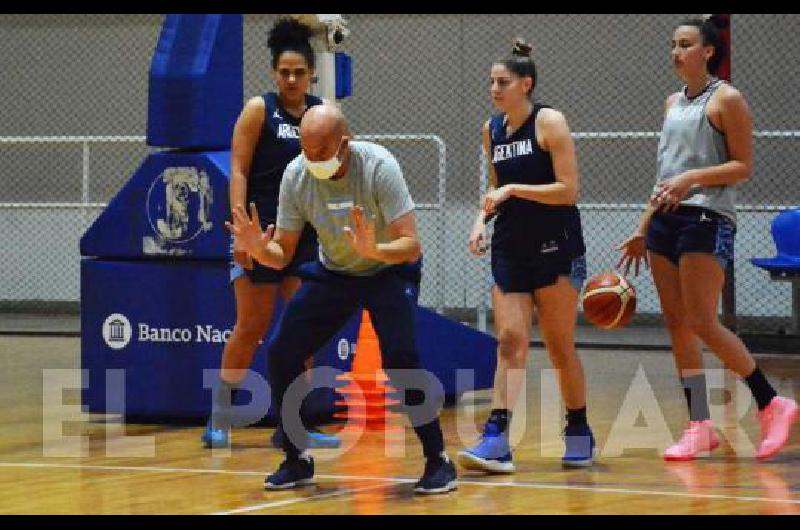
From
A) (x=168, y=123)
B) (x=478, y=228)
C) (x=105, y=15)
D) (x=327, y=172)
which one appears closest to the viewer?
(x=327, y=172)

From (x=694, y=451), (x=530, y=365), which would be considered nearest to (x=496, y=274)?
(x=694, y=451)

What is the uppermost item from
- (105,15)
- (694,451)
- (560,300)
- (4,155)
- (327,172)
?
(105,15)

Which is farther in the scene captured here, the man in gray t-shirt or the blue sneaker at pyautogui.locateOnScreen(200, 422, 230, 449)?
the blue sneaker at pyautogui.locateOnScreen(200, 422, 230, 449)

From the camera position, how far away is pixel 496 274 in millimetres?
7238

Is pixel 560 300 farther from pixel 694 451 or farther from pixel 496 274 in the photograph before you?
pixel 694 451

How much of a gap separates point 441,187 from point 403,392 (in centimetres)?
652

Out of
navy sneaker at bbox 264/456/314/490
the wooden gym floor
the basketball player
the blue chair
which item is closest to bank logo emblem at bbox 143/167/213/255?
the basketball player

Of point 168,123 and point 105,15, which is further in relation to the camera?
point 105,15

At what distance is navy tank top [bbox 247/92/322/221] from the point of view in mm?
7957

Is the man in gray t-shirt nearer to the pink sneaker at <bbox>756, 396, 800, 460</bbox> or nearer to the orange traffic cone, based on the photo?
the pink sneaker at <bbox>756, 396, 800, 460</bbox>

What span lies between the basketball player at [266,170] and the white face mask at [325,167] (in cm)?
149

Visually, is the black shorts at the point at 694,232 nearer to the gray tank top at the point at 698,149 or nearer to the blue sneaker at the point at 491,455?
the gray tank top at the point at 698,149

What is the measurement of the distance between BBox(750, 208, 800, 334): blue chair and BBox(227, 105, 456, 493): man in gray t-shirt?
6.08 m

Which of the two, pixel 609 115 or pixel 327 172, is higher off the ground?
pixel 609 115
